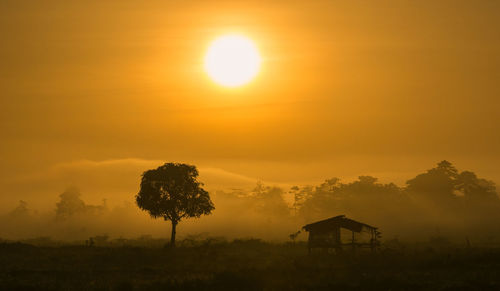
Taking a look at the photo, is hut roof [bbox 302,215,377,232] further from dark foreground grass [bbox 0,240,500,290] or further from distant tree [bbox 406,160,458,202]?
distant tree [bbox 406,160,458,202]

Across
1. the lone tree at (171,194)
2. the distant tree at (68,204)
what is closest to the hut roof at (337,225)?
the lone tree at (171,194)

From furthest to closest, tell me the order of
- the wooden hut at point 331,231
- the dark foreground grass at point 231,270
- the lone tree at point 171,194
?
the lone tree at point 171,194, the wooden hut at point 331,231, the dark foreground grass at point 231,270

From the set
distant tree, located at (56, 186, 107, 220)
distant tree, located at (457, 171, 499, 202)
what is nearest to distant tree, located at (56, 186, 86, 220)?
distant tree, located at (56, 186, 107, 220)

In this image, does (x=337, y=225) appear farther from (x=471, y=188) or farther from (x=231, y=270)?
(x=471, y=188)

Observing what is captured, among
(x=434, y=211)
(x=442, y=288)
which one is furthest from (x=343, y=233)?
(x=442, y=288)

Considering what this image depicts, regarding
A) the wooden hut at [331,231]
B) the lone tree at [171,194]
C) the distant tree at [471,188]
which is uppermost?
the distant tree at [471,188]

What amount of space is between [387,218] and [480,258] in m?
91.3

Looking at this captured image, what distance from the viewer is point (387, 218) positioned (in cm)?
13988

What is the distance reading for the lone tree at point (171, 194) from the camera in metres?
80.8

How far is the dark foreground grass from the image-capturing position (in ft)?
129

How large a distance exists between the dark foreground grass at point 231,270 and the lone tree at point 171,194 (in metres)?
14.9

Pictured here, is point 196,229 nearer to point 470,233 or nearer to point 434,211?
point 434,211

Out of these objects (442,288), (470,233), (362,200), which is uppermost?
(362,200)

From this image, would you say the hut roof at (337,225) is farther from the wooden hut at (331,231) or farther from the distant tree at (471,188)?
the distant tree at (471,188)
